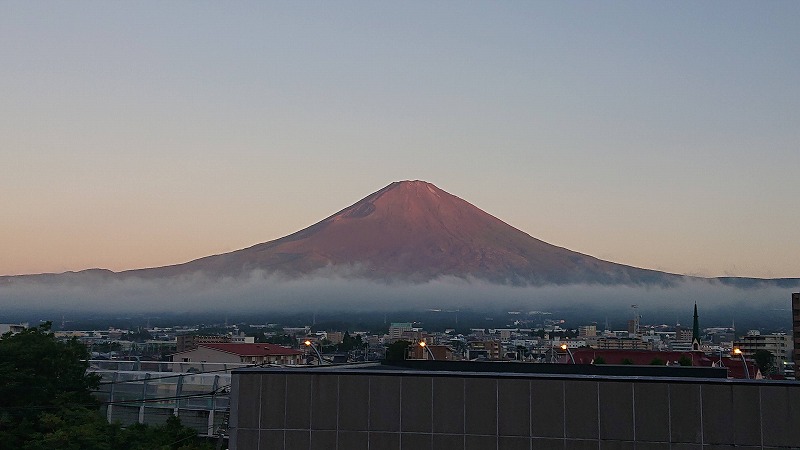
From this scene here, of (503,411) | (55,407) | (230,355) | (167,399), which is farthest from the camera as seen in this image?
(230,355)

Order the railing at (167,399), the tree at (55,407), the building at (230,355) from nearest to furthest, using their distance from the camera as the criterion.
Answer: the tree at (55,407), the railing at (167,399), the building at (230,355)

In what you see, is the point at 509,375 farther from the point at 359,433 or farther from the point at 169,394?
the point at 169,394

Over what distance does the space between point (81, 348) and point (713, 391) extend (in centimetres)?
3553

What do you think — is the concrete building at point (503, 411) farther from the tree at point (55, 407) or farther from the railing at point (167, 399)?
the railing at point (167, 399)

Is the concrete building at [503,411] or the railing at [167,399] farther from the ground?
the concrete building at [503,411]

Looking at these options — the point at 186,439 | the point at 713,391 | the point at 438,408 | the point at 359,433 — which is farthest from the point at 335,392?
the point at 186,439

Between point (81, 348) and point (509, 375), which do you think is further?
point (81, 348)

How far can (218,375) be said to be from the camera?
164ft

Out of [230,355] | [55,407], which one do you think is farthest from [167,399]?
[230,355]

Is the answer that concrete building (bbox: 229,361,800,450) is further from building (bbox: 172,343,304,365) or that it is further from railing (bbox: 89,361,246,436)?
building (bbox: 172,343,304,365)

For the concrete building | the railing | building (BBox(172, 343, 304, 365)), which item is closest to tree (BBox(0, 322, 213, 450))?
the railing

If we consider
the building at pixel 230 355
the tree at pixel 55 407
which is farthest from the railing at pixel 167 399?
the building at pixel 230 355

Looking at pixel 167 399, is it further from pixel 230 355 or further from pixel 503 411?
pixel 230 355

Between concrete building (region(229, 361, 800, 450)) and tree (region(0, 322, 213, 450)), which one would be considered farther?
tree (region(0, 322, 213, 450))
